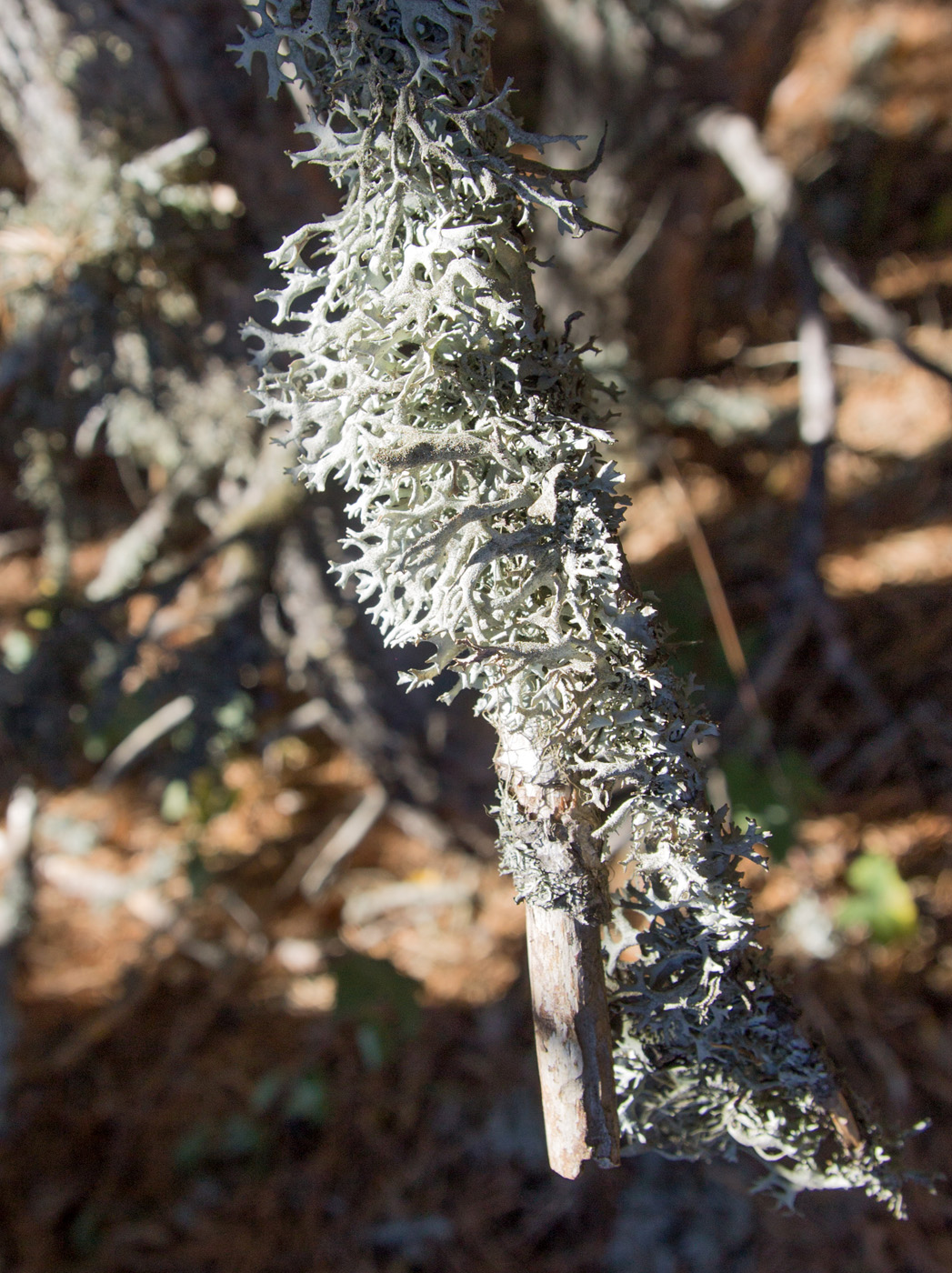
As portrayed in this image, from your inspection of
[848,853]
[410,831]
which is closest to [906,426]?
[848,853]

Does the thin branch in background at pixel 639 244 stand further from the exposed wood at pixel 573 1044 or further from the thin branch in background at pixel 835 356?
the exposed wood at pixel 573 1044

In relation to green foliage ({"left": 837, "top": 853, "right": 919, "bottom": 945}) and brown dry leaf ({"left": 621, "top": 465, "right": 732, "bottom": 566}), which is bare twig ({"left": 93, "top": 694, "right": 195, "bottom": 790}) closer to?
brown dry leaf ({"left": 621, "top": 465, "right": 732, "bottom": 566})

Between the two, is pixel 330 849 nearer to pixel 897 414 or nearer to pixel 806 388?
pixel 806 388

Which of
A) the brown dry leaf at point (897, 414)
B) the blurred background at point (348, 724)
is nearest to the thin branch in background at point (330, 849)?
the blurred background at point (348, 724)

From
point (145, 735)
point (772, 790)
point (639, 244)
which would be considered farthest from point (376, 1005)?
point (639, 244)

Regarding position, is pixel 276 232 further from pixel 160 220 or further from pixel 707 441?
pixel 707 441

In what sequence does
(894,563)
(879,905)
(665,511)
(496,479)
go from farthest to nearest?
(665,511), (894,563), (879,905), (496,479)
